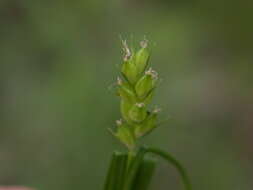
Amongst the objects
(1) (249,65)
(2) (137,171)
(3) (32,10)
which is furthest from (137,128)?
(1) (249,65)

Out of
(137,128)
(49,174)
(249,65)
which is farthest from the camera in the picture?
(249,65)

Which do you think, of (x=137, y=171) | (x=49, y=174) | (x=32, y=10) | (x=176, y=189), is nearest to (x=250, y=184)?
(x=176, y=189)

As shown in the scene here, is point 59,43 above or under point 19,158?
above

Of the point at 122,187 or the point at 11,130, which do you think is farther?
the point at 11,130

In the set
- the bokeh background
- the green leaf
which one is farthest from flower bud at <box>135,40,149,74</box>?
the bokeh background

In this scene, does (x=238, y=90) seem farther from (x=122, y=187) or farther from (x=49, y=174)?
(x=122, y=187)

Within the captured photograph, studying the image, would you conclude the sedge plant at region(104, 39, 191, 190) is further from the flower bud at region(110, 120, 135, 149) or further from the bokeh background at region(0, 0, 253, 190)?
the bokeh background at region(0, 0, 253, 190)

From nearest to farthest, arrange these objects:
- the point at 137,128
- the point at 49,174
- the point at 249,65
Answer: the point at 137,128, the point at 49,174, the point at 249,65

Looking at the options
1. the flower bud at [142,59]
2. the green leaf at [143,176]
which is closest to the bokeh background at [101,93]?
the green leaf at [143,176]
